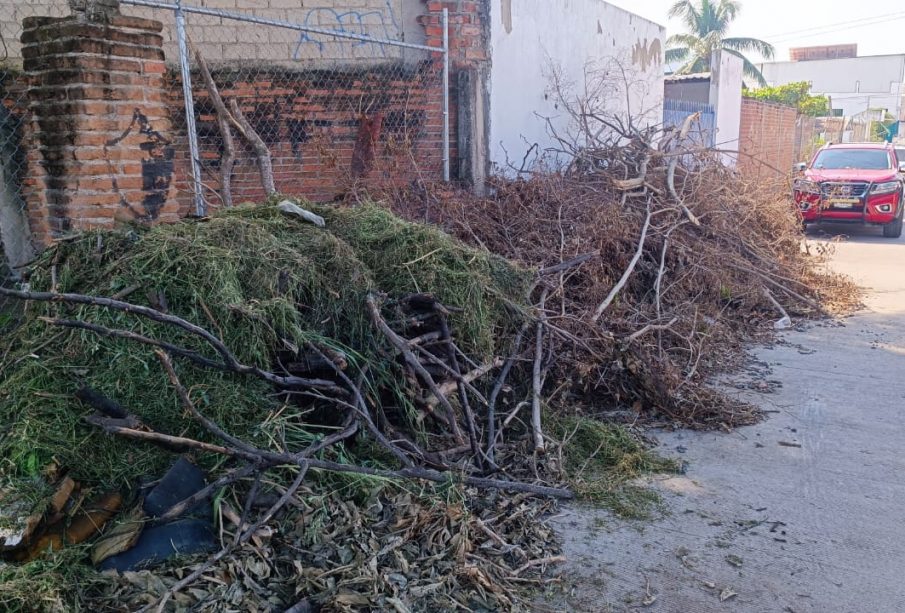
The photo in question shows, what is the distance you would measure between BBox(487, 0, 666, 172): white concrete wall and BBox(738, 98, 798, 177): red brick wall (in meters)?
5.75

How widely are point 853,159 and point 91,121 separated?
15438 millimetres

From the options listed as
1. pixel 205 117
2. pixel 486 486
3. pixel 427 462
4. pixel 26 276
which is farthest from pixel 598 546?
pixel 205 117

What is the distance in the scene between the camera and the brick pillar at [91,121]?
15.0 ft

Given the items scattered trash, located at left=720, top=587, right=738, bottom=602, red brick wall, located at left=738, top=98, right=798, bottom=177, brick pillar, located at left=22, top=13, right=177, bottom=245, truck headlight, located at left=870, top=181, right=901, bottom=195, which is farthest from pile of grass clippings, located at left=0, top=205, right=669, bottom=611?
red brick wall, located at left=738, top=98, right=798, bottom=177

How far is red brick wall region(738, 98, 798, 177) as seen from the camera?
1836 cm

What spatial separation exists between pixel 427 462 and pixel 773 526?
1793 millimetres

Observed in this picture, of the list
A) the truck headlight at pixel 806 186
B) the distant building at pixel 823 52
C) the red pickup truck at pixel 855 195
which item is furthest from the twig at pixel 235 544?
the distant building at pixel 823 52

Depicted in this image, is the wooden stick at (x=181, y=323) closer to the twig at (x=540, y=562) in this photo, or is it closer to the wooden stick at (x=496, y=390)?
the wooden stick at (x=496, y=390)

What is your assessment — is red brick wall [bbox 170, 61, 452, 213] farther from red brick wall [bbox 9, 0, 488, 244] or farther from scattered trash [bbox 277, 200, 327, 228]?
scattered trash [bbox 277, 200, 327, 228]

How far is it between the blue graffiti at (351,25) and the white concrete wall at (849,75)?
62.7 m

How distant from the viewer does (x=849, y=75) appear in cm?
6394

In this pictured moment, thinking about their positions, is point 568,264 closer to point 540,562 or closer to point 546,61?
point 540,562

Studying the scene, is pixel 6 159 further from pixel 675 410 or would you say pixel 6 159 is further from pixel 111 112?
pixel 675 410

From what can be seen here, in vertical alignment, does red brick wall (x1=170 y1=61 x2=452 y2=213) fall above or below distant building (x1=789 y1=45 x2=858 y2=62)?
below
